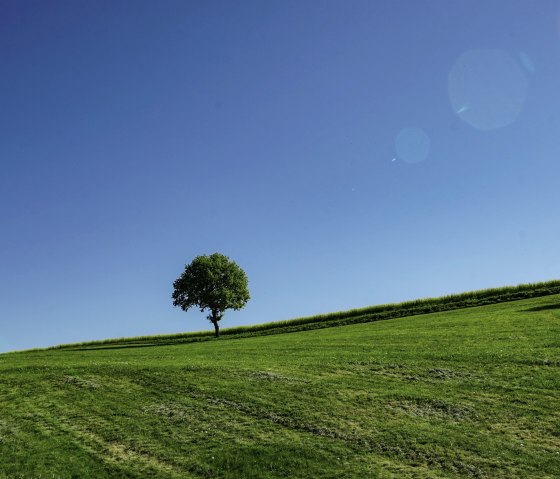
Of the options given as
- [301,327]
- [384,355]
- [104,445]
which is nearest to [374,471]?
[104,445]

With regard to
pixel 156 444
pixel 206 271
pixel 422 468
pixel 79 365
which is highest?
pixel 206 271

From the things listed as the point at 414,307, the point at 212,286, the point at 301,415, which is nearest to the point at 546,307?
the point at 414,307

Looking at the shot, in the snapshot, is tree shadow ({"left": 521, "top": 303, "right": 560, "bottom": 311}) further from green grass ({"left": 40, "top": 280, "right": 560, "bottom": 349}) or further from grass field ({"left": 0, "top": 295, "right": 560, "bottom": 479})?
grass field ({"left": 0, "top": 295, "right": 560, "bottom": 479})

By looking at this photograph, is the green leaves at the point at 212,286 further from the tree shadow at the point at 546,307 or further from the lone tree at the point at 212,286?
the tree shadow at the point at 546,307

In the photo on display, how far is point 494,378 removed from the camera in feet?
95.0

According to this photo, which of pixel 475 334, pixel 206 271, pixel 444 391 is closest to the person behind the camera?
pixel 444 391

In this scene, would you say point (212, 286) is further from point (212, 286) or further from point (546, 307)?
point (546, 307)

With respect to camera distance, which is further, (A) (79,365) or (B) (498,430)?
(A) (79,365)

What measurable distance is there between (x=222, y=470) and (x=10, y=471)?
9130 mm

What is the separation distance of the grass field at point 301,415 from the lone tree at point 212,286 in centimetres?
5086

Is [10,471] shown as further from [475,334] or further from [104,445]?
[475,334]

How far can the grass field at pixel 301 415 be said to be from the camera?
769 inches

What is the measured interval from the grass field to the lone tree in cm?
5086

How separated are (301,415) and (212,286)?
68.8 m
